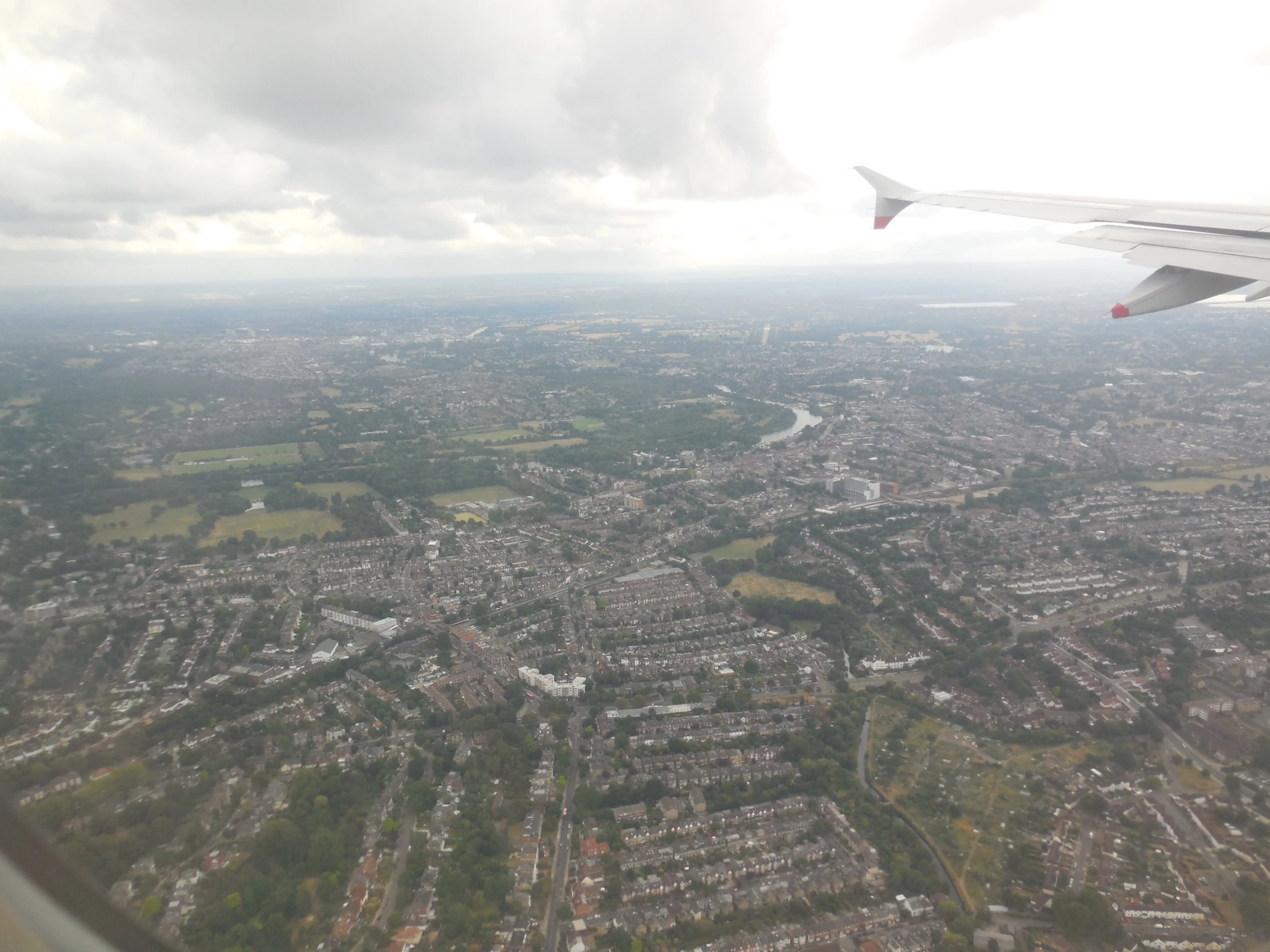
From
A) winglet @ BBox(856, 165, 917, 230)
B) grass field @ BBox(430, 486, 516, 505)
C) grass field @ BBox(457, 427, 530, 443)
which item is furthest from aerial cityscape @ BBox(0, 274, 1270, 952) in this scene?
winglet @ BBox(856, 165, 917, 230)

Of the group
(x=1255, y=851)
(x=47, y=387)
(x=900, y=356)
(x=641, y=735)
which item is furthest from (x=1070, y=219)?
(x=900, y=356)

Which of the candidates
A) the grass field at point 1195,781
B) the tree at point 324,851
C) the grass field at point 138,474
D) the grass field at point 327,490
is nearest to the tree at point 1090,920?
the grass field at point 1195,781

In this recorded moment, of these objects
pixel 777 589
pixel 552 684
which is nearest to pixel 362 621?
pixel 552 684

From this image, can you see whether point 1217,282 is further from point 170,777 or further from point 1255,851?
point 170,777

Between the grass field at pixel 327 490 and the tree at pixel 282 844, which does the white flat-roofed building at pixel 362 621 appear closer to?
the tree at pixel 282 844

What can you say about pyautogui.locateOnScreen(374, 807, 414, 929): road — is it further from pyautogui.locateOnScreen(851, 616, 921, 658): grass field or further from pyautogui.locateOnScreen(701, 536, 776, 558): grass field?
pyautogui.locateOnScreen(701, 536, 776, 558): grass field
